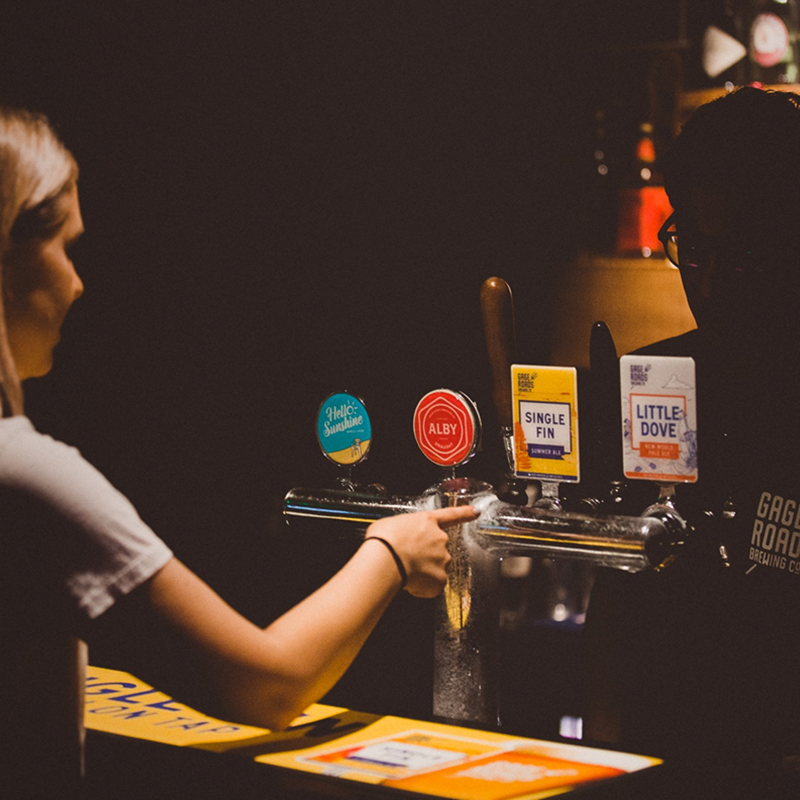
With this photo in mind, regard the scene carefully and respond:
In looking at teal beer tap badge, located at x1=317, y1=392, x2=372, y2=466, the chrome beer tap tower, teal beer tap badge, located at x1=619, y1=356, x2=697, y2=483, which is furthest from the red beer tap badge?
teal beer tap badge, located at x1=619, y1=356, x2=697, y2=483

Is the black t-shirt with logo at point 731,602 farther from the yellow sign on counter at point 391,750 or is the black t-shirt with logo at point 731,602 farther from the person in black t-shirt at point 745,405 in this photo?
the yellow sign on counter at point 391,750

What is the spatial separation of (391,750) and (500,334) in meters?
0.59

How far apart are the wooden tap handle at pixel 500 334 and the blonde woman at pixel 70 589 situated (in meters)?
0.30

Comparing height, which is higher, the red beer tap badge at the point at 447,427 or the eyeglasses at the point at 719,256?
the eyeglasses at the point at 719,256

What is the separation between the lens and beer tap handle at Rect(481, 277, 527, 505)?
61.3 inches

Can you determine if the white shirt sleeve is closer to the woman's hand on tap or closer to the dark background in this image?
the woman's hand on tap

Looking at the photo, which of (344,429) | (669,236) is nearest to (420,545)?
(344,429)

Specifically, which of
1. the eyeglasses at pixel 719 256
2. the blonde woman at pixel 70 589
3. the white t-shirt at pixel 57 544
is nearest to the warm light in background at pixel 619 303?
the eyeglasses at pixel 719 256

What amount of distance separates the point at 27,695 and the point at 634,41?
2.51 m

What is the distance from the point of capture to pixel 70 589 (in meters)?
1.10

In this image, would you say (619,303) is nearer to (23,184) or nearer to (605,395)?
(605,395)

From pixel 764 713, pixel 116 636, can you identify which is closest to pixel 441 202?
pixel 764 713

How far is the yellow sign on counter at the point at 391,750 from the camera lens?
1282mm

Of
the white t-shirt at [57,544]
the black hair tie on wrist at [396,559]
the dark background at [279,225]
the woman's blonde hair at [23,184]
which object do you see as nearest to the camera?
the white t-shirt at [57,544]
